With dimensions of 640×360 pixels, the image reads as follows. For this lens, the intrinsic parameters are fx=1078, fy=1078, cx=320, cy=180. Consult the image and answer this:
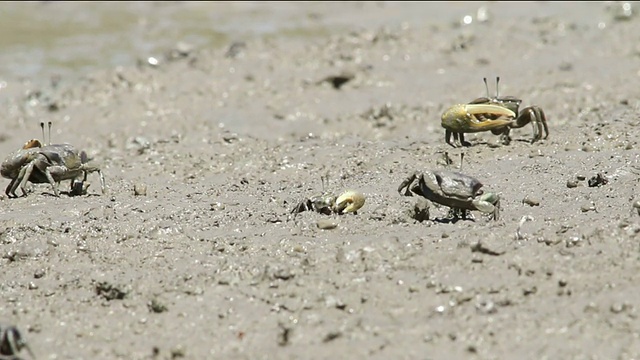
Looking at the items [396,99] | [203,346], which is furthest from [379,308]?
[396,99]

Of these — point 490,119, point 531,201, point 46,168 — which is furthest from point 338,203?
point 46,168

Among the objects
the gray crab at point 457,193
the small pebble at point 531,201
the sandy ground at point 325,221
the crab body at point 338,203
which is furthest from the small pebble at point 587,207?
the crab body at point 338,203

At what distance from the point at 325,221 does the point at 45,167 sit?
2213 millimetres

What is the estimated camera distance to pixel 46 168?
707 cm

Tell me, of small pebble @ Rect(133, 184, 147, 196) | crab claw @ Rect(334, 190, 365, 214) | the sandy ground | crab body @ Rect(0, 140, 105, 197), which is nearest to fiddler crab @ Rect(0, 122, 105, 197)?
crab body @ Rect(0, 140, 105, 197)

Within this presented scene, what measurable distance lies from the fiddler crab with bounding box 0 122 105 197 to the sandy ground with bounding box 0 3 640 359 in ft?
0.38

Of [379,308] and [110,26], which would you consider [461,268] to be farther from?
[110,26]

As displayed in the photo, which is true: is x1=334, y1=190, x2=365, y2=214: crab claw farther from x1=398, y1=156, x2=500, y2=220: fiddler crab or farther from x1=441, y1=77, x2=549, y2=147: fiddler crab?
x1=441, y1=77, x2=549, y2=147: fiddler crab

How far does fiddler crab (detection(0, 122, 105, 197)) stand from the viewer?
705 centimetres

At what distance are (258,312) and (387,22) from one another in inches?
340

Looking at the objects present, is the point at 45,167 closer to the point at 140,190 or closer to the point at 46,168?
the point at 46,168

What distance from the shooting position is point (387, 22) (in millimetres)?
13148

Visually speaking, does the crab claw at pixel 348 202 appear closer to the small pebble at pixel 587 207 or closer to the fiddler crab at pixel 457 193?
the fiddler crab at pixel 457 193

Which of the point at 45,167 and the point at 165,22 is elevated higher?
the point at 165,22
